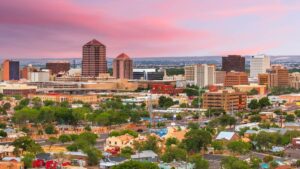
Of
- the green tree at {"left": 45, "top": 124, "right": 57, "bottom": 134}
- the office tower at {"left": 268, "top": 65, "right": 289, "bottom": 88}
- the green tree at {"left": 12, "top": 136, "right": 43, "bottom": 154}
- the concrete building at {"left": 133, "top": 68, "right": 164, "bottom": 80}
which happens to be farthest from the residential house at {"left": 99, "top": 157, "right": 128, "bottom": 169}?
the concrete building at {"left": 133, "top": 68, "right": 164, "bottom": 80}

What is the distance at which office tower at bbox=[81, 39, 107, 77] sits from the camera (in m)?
70.3

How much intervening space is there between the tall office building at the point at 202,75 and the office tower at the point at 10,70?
23.5 meters

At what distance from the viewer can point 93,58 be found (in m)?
71.0

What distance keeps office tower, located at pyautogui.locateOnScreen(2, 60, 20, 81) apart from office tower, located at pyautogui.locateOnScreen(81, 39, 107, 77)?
442 inches

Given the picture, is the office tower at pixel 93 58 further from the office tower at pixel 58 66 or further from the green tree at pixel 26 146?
the green tree at pixel 26 146

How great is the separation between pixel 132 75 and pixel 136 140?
53.6 metres

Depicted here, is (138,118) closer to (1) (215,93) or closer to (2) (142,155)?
Result: (1) (215,93)

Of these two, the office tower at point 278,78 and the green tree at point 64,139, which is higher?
the office tower at point 278,78

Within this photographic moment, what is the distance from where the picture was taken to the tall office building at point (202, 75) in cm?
6562

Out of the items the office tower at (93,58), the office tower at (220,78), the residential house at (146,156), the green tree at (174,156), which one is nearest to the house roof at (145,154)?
the residential house at (146,156)

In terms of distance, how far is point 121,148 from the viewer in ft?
69.5

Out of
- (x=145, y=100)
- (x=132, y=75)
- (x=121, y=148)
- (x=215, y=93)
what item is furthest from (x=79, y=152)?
(x=132, y=75)

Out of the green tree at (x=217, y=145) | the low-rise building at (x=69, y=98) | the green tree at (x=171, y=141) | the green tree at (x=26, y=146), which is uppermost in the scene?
the green tree at (x=26, y=146)

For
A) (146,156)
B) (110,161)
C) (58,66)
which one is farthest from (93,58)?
(110,161)
